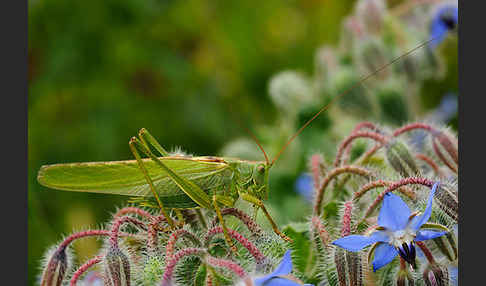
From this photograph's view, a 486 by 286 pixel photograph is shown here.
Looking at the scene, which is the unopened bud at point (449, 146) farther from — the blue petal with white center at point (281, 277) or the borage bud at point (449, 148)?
the blue petal with white center at point (281, 277)

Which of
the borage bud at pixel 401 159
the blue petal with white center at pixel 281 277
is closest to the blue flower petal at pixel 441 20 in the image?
the borage bud at pixel 401 159

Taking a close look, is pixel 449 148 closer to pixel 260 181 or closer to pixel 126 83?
pixel 260 181

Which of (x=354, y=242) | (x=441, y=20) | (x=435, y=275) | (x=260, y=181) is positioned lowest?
(x=435, y=275)

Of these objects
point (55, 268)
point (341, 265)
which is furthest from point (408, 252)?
point (55, 268)

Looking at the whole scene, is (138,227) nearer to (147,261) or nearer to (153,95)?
(147,261)

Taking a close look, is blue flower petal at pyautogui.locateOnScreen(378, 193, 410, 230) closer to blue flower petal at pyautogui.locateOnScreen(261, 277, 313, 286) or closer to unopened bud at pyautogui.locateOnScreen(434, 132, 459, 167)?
blue flower petal at pyautogui.locateOnScreen(261, 277, 313, 286)

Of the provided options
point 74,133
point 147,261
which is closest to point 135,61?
point 74,133

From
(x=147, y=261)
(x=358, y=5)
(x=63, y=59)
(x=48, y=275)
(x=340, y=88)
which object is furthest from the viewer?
(x=63, y=59)

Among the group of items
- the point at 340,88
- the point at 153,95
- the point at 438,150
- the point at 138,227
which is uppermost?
the point at 153,95
